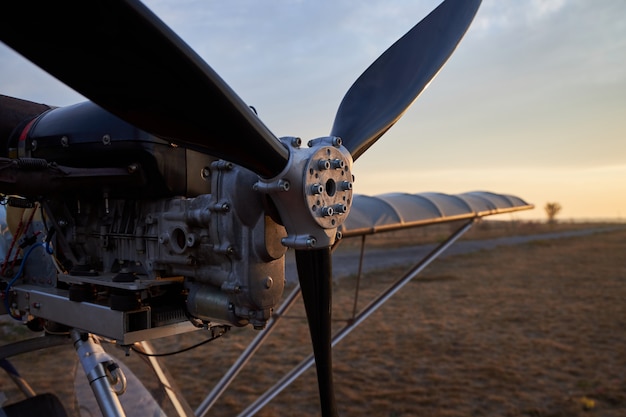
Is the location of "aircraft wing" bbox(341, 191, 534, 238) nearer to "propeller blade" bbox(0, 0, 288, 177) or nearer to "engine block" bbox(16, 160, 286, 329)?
"engine block" bbox(16, 160, 286, 329)

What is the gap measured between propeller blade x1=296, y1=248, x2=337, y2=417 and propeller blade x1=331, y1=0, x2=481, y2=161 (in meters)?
0.74

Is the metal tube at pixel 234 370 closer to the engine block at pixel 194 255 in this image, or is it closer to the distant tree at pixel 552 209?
the engine block at pixel 194 255

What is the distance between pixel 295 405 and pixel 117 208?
5.02 meters

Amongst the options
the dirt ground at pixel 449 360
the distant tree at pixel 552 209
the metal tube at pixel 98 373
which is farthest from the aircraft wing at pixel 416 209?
the distant tree at pixel 552 209

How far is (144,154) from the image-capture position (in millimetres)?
2684

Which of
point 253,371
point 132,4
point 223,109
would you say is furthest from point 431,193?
point 132,4

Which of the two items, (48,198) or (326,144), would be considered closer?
(326,144)

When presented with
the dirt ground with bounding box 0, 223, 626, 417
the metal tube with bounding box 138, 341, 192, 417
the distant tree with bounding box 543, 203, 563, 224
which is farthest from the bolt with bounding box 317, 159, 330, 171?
the distant tree with bounding box 543, 203, 563, 224

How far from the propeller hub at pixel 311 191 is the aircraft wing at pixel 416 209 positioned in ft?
9.19

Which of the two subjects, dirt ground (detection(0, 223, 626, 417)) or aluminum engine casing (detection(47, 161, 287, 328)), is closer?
aluminum engine casing (detection(47, 161, 287, 328))

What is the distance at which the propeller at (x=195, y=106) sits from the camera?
5.19ft

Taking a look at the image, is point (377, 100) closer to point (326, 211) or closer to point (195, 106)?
point (326, 211)

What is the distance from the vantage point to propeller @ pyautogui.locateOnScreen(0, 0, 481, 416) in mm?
1582

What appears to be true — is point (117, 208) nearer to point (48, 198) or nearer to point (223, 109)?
point (48, 198)
